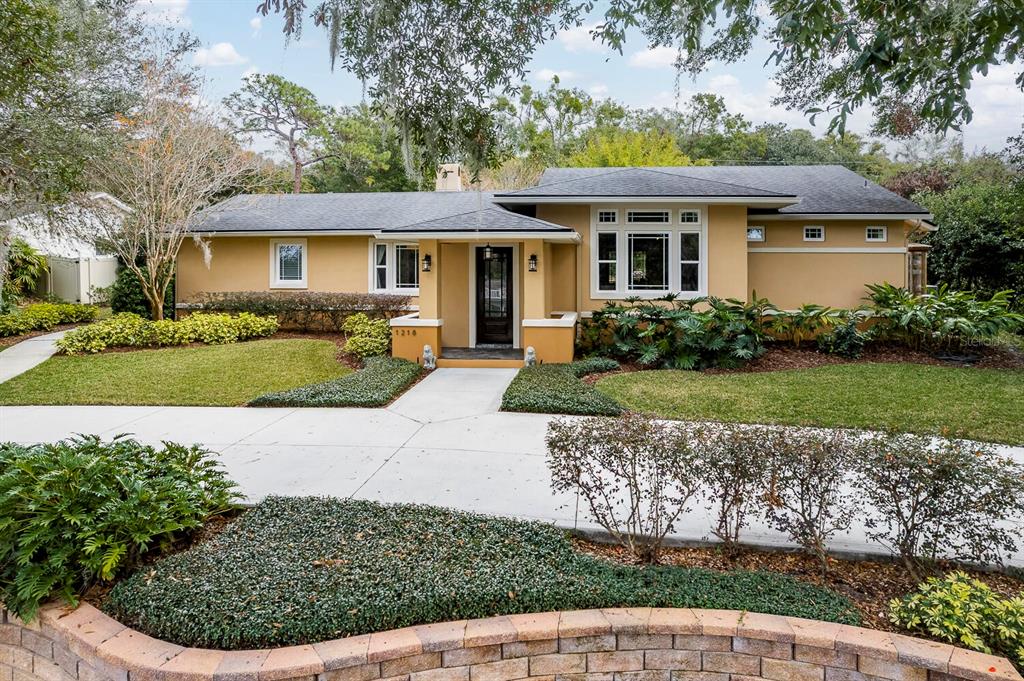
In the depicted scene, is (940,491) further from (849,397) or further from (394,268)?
(394,268)

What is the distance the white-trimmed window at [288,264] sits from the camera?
56.2 ft

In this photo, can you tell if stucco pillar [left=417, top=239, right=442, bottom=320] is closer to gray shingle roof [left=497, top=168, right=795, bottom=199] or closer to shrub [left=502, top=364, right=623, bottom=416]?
gray shingle roof [left=497, top=168, right=795, bottom=199]

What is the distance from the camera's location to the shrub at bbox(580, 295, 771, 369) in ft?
37.0

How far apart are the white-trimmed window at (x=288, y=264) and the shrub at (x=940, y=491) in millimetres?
15816

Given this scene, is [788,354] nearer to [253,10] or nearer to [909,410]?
[909,410]

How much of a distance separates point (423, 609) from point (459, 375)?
796 centimetres

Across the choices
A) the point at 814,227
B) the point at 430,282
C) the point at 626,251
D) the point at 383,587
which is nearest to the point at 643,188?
the point at 626,251

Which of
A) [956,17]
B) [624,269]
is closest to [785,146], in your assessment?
[624,269]

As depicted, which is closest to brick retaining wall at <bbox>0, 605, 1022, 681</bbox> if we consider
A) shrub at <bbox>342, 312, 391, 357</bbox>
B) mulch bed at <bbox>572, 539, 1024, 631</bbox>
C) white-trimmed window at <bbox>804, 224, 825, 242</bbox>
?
mulch bed at <bbox>572, 539, 1024, 631</bbox>

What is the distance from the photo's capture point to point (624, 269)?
12.9 m

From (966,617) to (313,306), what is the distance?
A: 48.2 feet

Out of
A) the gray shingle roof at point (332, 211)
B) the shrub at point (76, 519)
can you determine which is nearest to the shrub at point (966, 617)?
the shrub at point (76, 519)

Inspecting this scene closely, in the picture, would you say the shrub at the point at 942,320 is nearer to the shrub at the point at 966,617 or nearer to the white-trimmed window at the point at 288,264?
the shrub at the point at 966,617

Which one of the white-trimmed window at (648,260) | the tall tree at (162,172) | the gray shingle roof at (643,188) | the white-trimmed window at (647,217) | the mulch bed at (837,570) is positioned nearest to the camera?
the mulch bed at (837,570)
